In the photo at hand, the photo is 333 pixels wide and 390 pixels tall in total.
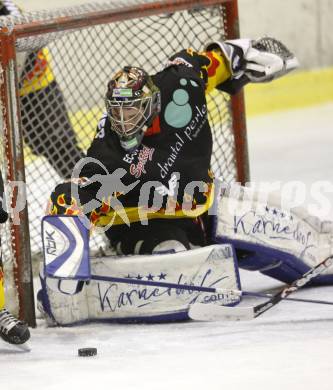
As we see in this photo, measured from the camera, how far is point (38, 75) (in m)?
4.80

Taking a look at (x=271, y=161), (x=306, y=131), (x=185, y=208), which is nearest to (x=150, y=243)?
(x=185, y=208)

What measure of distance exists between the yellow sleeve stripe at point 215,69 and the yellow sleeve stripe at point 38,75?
861 millimetres

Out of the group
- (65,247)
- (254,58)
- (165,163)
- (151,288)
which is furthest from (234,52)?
A: (65,247)

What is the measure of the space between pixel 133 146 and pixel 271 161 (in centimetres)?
259

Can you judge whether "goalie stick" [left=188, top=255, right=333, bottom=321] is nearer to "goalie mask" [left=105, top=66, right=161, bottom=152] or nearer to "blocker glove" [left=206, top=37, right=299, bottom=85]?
"goalie mask" [left=105, top=66, right=161, bottom=152]

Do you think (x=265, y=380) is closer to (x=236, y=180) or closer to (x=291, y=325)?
(x=291, y=325)

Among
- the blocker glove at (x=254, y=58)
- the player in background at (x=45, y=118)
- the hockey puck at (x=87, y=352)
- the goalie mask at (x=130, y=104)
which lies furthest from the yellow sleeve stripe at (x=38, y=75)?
the hockey puck at (x=87, y=352)

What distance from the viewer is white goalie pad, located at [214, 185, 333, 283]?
400cm

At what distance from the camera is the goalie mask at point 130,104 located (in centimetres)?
377

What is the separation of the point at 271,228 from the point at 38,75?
1.22 metres

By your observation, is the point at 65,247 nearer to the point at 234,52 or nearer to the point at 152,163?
the point at 152,163

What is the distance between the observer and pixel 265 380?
118 inches

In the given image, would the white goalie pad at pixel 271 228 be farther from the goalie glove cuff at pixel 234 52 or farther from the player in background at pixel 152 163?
the goalie glove cuff at pixel 234 52

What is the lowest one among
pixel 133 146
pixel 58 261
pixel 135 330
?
pixel 135 330
